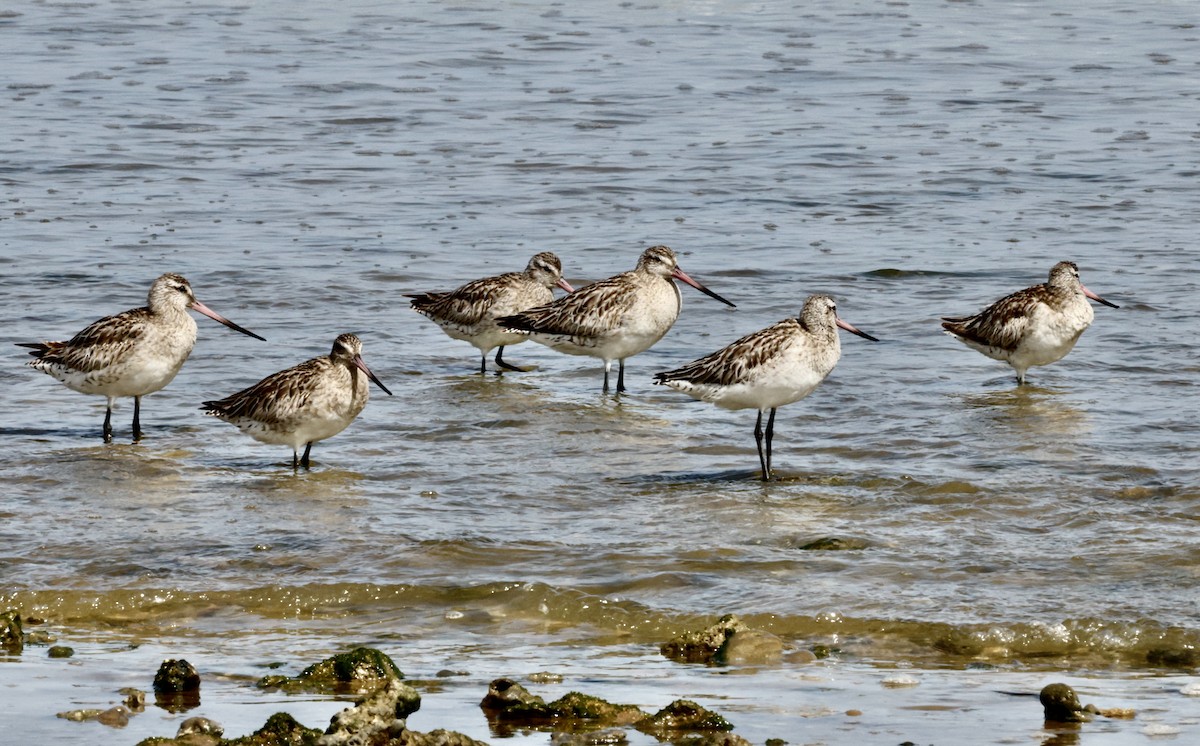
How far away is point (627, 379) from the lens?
15.3 m

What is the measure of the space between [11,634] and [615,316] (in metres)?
6.96

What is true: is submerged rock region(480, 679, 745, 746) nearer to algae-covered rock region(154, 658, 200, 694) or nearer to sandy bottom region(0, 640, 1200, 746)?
sandy bottom region(0, 640, 1200, 746)

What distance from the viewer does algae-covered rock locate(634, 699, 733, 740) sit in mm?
7301

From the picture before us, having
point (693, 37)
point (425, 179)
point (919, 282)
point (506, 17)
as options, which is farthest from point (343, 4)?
point (919, 282)

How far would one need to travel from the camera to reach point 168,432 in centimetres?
1334

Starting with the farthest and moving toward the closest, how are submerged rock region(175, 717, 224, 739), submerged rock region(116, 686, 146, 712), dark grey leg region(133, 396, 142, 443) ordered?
dark grey leg region(133, 396, 142, 443), submerged rock region(116, 686, 146, 712), submerged rock region(175, 717, 224, 739)

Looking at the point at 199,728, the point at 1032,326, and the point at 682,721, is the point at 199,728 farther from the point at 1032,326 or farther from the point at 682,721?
the point at 1032,326

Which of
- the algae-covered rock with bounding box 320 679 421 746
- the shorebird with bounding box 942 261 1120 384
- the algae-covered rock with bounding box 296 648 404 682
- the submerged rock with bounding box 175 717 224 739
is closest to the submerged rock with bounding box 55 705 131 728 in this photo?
the submerged rock with bounding box 175 717 224 739

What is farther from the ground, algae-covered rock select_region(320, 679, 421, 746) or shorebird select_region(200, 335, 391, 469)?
shorebird select_region(200, 335, 391, 469)

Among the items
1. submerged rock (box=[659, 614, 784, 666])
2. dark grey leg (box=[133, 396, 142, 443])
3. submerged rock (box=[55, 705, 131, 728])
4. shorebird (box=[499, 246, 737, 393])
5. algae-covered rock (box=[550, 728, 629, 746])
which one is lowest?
submerged rock (box=[55, 705, 131, 728])

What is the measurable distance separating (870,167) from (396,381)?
9638 millimetres

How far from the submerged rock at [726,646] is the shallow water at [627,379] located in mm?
232

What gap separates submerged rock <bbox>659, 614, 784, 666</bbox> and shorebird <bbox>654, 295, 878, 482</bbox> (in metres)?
3.35

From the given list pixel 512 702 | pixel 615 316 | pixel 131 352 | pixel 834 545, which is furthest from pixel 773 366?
pixel 512 702
